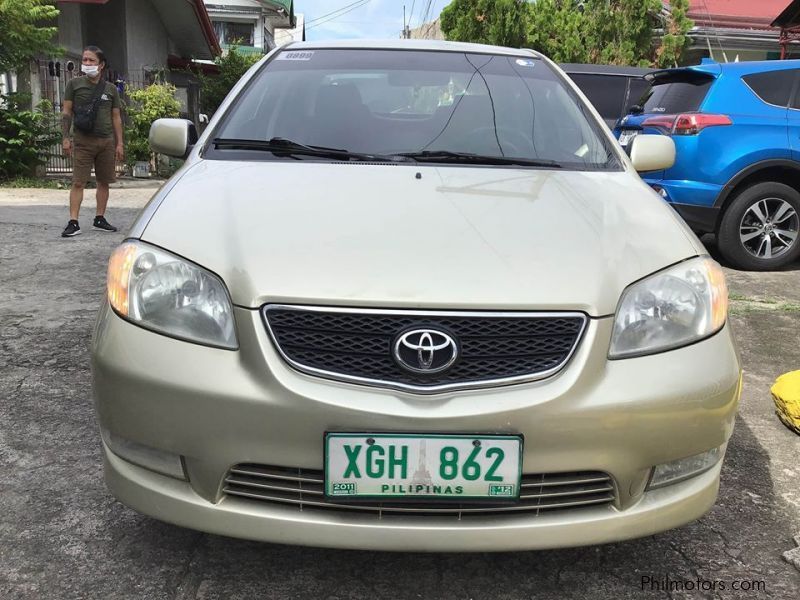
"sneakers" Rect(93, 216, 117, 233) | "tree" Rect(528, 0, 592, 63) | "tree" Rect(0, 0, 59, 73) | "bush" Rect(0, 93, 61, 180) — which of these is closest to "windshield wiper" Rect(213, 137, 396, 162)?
"sneakers" Rect(93, 216, 117, 233)

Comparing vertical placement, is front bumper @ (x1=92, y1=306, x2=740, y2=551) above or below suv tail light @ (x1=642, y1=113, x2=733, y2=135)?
below

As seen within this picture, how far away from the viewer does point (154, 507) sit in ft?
5.88

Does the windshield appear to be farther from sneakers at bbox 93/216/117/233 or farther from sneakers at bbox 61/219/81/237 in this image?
sneakers at bbox 93/216/117/233

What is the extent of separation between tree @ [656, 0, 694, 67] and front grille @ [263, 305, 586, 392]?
1648cm

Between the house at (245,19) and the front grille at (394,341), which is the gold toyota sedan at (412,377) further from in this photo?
the house at (245,19)

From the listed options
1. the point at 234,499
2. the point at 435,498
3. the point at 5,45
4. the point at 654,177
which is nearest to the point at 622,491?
the point at 435,498

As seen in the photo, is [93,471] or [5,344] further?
[5,344]

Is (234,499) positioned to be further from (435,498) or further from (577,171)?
(577,171)

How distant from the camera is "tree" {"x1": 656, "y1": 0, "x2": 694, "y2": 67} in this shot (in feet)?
53.4

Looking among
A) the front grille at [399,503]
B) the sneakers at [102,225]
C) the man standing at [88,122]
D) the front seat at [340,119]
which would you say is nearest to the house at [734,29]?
the man standing at [88,122]

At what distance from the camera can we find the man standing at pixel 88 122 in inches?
256

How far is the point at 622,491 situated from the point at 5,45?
10693 mm

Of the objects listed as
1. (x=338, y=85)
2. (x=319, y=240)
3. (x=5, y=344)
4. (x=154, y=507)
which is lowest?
(x=5, y=344)

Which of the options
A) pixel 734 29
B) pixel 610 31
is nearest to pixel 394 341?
pixel 610 31
